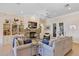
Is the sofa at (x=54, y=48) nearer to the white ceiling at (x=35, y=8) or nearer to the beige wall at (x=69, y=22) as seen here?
the beige wall at (x=69, y=22)

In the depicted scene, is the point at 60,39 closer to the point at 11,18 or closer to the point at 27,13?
the point at 27,13

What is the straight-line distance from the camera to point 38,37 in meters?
2.63

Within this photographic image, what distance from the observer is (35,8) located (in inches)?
99.7

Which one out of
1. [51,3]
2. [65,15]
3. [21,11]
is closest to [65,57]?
[65,15]

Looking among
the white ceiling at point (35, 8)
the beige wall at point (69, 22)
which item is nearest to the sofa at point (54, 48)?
the beige wall at point (69, 22)

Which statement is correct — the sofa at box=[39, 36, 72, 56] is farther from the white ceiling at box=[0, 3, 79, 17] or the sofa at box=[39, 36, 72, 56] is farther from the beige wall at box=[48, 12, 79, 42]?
the white ceiling at box=[0, 3, 79, 17]

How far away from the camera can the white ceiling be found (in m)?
2.48


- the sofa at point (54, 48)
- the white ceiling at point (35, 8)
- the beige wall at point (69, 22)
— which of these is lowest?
the sofa at point (54, 48)

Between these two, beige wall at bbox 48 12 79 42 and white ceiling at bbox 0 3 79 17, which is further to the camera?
beige wall at bbox 48 12 79 42

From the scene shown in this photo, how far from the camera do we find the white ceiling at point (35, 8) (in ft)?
8.15

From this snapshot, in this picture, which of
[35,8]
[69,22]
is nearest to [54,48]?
[69,22]

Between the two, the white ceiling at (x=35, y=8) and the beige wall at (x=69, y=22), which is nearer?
the white ceiling at (x=35, y=8)

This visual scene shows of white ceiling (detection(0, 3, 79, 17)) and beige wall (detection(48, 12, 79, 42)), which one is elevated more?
white ceiling (detection(0, 3, 79, 17))

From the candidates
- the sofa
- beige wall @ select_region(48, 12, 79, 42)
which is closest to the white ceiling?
beige wall @ select_region(48, 12, 79, 42)
